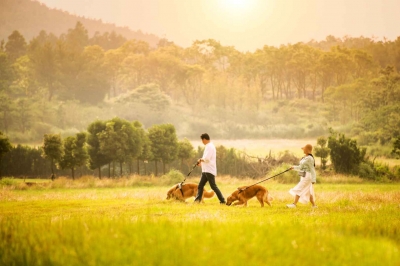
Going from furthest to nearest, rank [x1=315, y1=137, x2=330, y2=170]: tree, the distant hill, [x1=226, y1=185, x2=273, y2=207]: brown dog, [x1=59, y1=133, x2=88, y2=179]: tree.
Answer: the distant hill
[x1=315, y1=137, x2=330, y2=170]: tree
[x1=59, y1=133, x2=88, y2=179]: tree
[x1=226, y1=185, x2=273, y2=207]: brown dog

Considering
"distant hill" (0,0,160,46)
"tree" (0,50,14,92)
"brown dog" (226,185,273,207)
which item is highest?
"distant hill" (0,0,160,46)

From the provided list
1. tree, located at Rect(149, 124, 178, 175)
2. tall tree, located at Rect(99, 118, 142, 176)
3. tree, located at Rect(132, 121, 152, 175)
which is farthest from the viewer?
tree, located at Rect(149, 124, 178, 175)

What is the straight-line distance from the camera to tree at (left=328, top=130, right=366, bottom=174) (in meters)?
42.8

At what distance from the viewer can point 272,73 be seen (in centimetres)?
10194

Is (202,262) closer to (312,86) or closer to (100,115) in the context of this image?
(100,115)

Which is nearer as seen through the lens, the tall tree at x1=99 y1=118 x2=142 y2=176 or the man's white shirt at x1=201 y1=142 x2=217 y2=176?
the man's white shirt at x1=201 y1=142 x2=217 y2=176

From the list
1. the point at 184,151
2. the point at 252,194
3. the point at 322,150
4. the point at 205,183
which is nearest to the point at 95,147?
the point at 184,151

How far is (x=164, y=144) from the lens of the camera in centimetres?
4841

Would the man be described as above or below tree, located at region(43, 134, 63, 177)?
below

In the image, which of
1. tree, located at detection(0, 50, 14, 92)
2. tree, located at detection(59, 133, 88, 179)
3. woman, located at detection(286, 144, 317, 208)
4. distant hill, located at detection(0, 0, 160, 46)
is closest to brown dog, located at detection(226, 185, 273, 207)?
woman, located at detection(286, 144, 317, 208)

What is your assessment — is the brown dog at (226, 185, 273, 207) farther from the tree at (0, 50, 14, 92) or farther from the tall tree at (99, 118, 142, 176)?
the tree at (0, 50, 14, 92)

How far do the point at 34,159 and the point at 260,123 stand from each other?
2017 inches

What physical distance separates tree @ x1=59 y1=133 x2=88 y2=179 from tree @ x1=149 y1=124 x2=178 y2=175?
7.70 metres

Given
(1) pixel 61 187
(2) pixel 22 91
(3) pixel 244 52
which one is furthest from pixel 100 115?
(1) pixel 61 187
